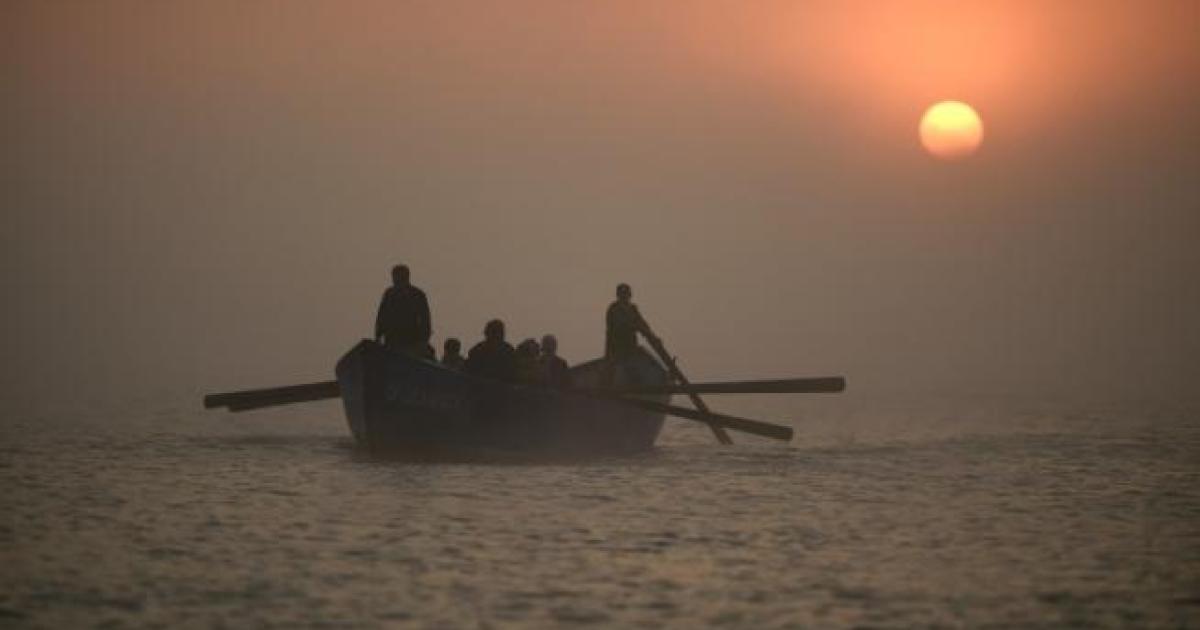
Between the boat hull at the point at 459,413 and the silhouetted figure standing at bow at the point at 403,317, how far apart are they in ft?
2.31

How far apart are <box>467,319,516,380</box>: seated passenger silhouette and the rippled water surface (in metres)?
1.58

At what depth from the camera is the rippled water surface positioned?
15.4m

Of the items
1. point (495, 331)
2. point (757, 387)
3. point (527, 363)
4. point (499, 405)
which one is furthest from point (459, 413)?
point (757, 387)

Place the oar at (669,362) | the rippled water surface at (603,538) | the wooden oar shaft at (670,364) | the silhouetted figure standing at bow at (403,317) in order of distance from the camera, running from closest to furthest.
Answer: the rippled water surface at (603,538)
the silhouetted figure standing at bow at (403,317)
the oar at (669,362)
the wooden oar shaft at (670,364)

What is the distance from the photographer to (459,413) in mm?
28031

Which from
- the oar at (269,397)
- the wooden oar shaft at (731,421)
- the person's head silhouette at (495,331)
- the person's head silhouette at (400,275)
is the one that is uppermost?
the person's head silhouette at (400,275)

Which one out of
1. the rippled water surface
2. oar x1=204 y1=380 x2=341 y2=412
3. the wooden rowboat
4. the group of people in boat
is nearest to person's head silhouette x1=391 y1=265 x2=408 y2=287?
the group of people in boat

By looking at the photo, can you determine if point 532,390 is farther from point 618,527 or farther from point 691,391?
point 618,527

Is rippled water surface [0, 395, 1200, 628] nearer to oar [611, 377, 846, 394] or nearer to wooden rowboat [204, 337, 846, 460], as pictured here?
wooden rowboat [204, 337, 846, 460]

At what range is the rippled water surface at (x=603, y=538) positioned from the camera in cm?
1540

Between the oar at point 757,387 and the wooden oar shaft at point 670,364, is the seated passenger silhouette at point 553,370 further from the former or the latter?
the wooden oar shaft at point 670,364

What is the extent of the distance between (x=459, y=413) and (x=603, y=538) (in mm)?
8449

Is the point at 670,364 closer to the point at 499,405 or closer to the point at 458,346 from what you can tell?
the point at 458,346

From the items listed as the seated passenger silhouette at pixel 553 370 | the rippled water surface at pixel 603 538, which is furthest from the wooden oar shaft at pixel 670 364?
the seated passenger silhouette at pixel 553 370
